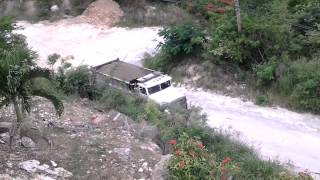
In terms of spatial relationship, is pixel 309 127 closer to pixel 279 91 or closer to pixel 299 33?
pixel 279 91

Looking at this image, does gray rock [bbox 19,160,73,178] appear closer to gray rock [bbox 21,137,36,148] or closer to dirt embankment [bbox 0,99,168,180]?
dirt embankment [bbox 0,99,168,180]

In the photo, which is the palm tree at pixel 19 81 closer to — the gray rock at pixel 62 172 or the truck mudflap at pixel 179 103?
the gray rock at pixel 62 172

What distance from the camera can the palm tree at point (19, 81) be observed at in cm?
1254

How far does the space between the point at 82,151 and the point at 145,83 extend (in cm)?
875

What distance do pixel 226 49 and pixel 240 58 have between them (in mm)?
824

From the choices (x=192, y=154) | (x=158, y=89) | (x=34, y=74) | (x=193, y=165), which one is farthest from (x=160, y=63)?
(x=193, y=165)

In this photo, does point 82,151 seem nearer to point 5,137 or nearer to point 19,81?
point 5,137

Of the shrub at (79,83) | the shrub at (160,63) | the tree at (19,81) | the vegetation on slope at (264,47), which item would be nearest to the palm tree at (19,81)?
the tree at (19,81)

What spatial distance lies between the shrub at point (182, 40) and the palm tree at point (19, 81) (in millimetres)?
15533

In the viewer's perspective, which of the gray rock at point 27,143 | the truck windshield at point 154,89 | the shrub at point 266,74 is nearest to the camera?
the gray rock at point 27,143

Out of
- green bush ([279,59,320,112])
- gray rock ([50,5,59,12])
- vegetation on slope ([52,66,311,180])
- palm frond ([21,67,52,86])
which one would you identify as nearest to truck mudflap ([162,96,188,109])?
vegetation on slope ([52,66,311,180])

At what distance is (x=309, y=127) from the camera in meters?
22.4

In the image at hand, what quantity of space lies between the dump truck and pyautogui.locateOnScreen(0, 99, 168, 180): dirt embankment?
4866 mm

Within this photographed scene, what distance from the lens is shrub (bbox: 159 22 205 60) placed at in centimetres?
2833
